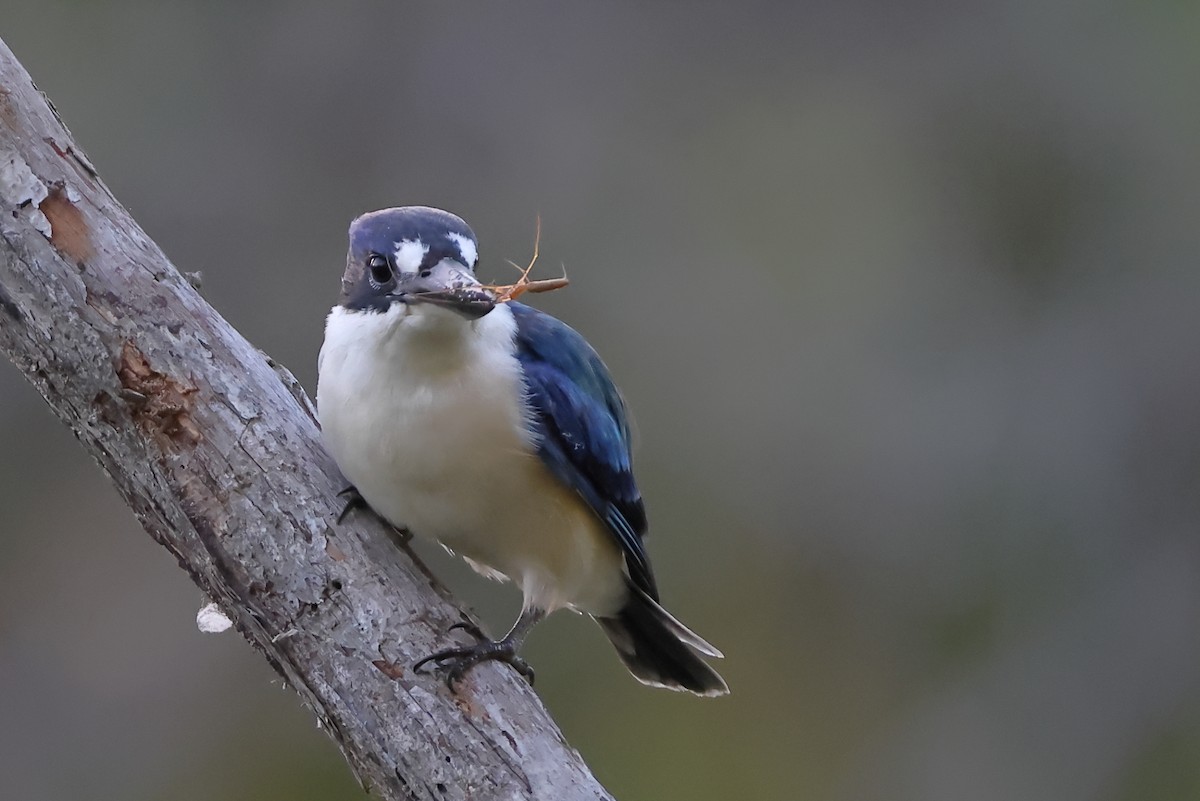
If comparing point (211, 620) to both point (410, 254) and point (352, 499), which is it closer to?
point (352, 499)

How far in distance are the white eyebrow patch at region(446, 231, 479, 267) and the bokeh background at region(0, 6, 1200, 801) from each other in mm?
2293

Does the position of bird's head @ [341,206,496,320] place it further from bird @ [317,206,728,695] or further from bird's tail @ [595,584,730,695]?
bird's tail @ [595,584,730,695]

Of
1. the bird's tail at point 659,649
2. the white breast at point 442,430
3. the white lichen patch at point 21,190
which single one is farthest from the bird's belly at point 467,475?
the white lichen patch at point 21,190

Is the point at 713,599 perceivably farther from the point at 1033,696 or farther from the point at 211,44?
the point at 211,44

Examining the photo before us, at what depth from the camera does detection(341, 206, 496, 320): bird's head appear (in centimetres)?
209

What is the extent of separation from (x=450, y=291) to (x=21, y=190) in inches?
25.7

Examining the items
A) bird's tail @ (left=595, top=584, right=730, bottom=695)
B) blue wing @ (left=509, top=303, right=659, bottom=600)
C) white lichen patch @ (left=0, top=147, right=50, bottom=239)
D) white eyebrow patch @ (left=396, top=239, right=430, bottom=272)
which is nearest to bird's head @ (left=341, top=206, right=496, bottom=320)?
white eyebrow patch @ (left=396, top=239, right=430, bottom=272)

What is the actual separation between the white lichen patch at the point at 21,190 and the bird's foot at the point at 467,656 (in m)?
0.86

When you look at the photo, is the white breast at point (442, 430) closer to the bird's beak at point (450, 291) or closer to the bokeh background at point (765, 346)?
the bird's beak at point (450, 291)

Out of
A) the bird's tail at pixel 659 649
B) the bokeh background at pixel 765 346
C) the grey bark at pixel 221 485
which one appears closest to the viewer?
the grey bark at pixel 221 485

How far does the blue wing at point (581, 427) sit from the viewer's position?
2363 mm

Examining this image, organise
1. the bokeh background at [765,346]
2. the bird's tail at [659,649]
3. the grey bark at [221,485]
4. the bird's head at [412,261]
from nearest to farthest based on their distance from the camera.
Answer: the grey bark at [221,485] < the bird's head at [412,261] < the bird's tail at [659,649] < the bokeh background at [765,346]

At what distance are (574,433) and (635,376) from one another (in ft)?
8.63

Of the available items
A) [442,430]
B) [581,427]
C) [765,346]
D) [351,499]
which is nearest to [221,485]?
[351,499]
